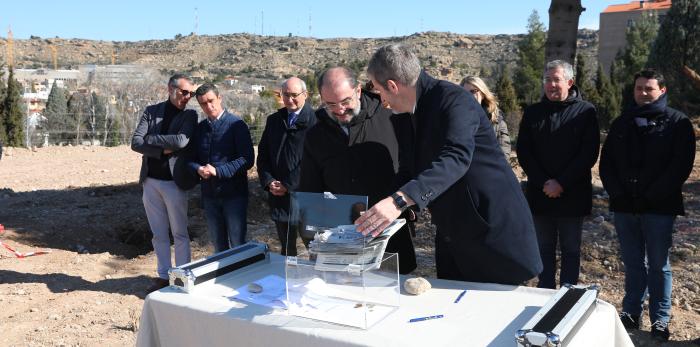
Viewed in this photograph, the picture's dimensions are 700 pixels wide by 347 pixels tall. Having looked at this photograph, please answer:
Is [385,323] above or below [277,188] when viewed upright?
below

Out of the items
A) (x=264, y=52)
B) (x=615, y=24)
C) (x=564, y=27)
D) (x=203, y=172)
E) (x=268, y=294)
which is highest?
(x=615, y=24)

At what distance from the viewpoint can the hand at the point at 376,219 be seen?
6.76 feet

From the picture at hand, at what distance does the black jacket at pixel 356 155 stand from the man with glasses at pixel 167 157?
1490 mm

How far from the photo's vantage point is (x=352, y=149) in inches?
128

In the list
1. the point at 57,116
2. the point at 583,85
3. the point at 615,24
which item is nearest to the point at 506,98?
the point at 583,85

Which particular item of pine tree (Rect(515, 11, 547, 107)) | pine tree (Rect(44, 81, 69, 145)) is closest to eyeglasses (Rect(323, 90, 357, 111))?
pine tree (Rect(44, 81, 69, 145))

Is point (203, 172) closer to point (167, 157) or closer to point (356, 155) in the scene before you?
point (167, 157)

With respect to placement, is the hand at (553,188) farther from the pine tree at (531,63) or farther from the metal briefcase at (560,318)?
the pine tree at (531,63)

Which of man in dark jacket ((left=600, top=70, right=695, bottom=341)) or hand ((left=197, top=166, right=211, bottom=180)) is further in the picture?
hand ((left=197, top=166, right=211, bottom=180))

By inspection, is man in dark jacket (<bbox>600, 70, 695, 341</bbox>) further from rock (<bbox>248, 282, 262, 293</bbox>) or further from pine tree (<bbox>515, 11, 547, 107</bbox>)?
pine tree (<bbox>515, 11, 547, 107</bbox>)

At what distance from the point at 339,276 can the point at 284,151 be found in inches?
88.3

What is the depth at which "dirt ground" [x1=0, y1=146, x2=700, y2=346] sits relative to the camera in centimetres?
420

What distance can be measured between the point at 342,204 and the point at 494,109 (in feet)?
7.38

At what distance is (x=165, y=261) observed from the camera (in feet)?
16.0
